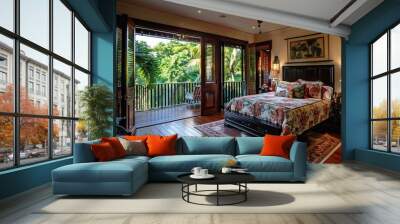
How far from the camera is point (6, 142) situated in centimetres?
460

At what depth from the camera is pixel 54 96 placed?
20.2 ft

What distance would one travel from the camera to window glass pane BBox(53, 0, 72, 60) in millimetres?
6129

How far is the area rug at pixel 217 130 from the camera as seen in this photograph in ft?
30.9

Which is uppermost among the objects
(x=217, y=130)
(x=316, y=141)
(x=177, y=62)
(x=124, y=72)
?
(x=177, y=62)

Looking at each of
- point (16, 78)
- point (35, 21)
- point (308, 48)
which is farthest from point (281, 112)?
point (16, 78)

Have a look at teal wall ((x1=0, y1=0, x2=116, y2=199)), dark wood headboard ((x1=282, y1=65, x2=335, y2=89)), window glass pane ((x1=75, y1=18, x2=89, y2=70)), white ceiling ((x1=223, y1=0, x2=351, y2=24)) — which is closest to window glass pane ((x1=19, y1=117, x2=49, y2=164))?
teal wall ((x1=0, y1=0, x2=116, y2=199))

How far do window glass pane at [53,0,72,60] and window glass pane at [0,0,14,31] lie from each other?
143cm

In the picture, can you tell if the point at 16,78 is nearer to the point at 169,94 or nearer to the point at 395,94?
the point at 395,94

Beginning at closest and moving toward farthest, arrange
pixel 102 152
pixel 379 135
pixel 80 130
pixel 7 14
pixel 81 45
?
pixel 7 14 < pixel 102 152 < pixel 80 130 < pixel 81 45 < pixel 379 135

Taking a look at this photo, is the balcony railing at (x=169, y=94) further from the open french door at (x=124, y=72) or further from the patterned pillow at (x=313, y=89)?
the open french door at (x=124, y=72)

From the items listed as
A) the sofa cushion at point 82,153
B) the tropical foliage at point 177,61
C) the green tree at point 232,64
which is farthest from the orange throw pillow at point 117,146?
the tropical foliage at point 177,61

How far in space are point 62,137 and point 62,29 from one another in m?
1.76

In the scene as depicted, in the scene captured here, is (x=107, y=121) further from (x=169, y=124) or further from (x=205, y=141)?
(x=169, y=124)

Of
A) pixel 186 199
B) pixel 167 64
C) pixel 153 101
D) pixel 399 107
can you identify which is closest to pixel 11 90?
pixel 186 199
